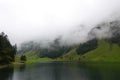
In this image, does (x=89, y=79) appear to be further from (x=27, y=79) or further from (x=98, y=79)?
(x=27, y=79)

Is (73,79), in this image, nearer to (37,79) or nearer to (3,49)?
(37,79)

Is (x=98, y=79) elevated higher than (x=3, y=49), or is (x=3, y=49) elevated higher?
(x=3, y=49)

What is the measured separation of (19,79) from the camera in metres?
85.9

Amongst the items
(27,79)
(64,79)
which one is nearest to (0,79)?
(27,79)

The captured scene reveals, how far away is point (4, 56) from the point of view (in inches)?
6604

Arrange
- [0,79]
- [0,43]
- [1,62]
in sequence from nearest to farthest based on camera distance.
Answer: [0,79] < [0,43] < [1,62]

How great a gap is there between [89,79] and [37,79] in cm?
2111

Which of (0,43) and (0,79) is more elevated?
(0,43)

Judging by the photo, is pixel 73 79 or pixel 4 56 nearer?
pixel 73 79

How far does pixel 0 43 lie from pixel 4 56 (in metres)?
13.4

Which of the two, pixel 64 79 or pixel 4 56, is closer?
pixel 64 79

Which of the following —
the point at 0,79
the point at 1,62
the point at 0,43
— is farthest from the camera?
the point at 1,62

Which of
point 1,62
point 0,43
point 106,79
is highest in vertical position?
point 0,43

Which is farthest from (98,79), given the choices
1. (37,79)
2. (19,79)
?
(19,79)
